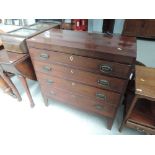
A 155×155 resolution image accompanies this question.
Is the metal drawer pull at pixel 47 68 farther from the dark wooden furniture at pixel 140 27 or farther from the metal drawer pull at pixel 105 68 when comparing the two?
the dark wooden furniture at pixel 140 27

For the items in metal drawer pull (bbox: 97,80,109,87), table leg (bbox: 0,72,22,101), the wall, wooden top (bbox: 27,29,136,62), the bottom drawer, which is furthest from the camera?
the wall

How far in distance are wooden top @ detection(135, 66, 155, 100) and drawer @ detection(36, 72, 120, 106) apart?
0.58 feet

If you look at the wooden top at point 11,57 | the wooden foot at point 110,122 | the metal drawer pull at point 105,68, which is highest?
the metal drawer pull at point 105,68

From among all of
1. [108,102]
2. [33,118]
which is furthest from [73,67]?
[33,118]

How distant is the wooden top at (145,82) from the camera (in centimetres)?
92

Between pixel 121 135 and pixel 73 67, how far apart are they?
0.84 meters

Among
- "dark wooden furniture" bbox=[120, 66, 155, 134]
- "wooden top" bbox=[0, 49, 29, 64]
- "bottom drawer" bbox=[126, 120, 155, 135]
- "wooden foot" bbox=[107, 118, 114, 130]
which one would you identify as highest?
"wooden top" bbox=[0, 49, 29, 64]

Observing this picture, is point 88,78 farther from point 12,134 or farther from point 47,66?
point 12,134

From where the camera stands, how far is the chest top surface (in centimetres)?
90

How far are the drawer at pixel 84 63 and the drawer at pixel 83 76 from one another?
0.04 metres

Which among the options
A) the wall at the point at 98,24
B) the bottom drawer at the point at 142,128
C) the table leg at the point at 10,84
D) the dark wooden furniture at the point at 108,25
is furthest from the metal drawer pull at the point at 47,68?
the dark wooden furniture at the point at 108,25

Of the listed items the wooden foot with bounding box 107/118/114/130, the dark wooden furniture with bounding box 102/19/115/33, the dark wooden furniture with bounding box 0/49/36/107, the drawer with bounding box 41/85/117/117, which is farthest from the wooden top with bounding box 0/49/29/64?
the dark wooden furniture with bounding box 102/19/115/33

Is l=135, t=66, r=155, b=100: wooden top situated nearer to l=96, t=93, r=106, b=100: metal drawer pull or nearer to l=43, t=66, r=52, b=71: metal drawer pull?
l=96, t=93, r=106, b=100: metal drawer pull

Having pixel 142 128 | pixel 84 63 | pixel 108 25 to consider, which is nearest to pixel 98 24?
pixel 108 25
